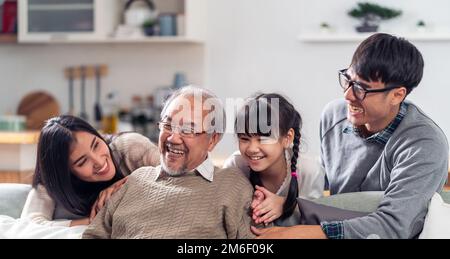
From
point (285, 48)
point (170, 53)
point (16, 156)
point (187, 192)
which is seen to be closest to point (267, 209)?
point (187, 192)

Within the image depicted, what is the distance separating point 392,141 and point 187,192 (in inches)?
16.9

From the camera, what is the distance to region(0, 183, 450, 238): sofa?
4.96ft

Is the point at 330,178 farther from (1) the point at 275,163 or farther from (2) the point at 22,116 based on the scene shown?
(2) the point at 22,116

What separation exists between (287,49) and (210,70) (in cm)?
40

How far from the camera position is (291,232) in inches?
59.1

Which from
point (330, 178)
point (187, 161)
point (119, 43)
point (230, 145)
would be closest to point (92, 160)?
point (187, 161)

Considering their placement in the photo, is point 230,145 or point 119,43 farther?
point 119,43

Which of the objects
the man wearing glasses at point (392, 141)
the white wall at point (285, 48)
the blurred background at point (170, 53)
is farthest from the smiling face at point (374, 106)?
the white wall at point (285, 48)

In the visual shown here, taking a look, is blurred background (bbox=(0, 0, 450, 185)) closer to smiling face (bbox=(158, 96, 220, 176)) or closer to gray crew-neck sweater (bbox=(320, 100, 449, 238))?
gray crew-neck sweater (bbox=(320, 100, 449, 238))

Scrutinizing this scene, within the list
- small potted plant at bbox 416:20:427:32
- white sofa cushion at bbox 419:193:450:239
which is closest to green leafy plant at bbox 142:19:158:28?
small potted plant at bbox 416:20:427:32

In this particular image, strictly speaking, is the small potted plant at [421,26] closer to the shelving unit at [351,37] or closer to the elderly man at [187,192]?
the shelving unit at [351,37]

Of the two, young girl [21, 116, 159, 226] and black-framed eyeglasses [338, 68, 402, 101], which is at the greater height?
black-framed eyeglasses [338, 68, 402, 101]

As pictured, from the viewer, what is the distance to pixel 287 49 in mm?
3541

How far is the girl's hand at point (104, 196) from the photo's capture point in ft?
5.14
